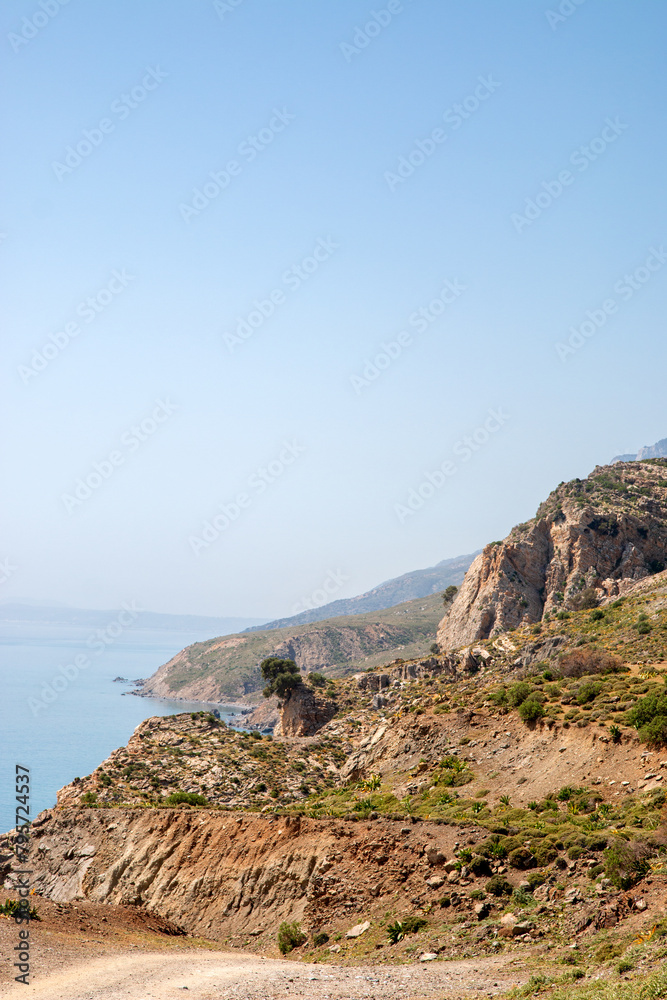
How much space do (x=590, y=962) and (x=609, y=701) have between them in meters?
18.5

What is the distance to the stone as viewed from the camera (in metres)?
19.7

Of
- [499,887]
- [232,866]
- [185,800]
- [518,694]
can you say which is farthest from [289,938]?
[518,694]

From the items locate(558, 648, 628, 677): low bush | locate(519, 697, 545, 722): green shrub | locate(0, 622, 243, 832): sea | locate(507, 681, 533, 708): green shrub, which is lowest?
locate(0, 622, 243, 832): sea

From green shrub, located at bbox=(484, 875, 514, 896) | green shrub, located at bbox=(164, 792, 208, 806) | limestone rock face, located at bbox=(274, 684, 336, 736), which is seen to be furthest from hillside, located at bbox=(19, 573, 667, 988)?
limestone rock face, located at bbox=(274, 684, 336, 736)

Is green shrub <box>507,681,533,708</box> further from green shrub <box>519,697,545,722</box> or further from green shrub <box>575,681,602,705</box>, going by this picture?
green shrub <box>575,681,602,705</box>

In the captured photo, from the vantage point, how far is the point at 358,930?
1977 cm

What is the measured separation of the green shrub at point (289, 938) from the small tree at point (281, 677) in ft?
149

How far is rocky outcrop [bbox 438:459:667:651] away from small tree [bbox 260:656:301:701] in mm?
21172

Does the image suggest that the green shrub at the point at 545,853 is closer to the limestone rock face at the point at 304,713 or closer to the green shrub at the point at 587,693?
the green shrub at the point at 587,693

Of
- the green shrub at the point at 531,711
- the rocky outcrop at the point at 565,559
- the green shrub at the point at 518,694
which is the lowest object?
the green shrub at the point at 531,711

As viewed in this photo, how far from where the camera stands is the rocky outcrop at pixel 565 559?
7275cm

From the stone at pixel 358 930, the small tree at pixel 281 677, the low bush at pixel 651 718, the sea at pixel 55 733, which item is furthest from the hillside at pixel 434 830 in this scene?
the sea at pixel 55 733

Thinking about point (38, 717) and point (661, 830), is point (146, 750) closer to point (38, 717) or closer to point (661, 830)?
point (661, 830)

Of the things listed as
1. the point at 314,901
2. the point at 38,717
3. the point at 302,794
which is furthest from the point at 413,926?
the point at 38,717
